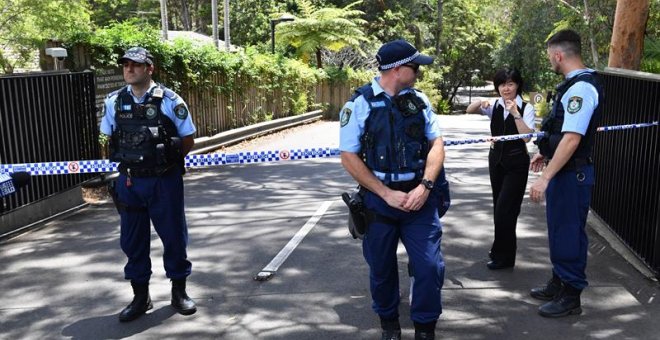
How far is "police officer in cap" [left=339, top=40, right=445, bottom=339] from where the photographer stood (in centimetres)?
388

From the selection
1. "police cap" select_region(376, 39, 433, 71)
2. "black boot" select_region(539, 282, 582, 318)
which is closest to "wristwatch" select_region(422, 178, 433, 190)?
"police cap" select_region(376, 39, 433, 71)

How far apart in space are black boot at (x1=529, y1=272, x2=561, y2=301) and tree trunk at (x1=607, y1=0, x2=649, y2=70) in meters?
6.07

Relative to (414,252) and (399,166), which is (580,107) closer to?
(399,166)

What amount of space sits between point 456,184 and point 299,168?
10.6 feet

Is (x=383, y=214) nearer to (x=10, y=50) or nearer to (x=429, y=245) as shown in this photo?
(x=429, y=245)

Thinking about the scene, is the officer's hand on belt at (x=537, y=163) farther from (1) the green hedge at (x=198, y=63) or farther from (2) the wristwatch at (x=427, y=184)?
(1) the green hedge at (x=198, y=63)

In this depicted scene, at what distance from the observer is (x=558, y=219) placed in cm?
458

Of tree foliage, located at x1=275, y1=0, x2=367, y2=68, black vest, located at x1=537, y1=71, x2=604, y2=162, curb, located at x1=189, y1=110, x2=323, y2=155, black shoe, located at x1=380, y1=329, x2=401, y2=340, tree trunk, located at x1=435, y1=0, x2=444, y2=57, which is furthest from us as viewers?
tree trunk, located at x1=435, y1=0, x2=444, y2=57

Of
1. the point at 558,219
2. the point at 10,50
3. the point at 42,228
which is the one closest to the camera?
the point at 558,219

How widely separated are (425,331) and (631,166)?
10.3 feet

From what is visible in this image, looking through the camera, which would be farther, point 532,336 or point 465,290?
point 465,290

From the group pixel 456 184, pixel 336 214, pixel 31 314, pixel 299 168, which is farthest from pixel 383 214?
pixel 299 168

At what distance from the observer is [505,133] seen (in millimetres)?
5520

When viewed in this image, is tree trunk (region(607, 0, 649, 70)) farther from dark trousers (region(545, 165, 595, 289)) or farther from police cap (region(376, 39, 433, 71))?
police cap (region(376, 39, 433, 71))
